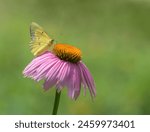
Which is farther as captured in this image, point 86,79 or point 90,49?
point 90,49

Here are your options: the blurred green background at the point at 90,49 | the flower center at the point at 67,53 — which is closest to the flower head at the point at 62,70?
the flower center at the point at 67,53

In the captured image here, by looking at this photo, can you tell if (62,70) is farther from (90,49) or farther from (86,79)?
(90,49)

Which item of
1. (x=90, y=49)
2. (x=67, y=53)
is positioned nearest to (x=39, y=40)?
(x=67, y=53)

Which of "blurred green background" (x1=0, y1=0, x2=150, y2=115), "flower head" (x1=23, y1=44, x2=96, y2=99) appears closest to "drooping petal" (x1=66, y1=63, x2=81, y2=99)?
"flower head" (x1=23, y1=44, x2=96, y2=99)

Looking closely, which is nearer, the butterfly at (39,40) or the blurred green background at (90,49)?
the butterfly at (39,40)

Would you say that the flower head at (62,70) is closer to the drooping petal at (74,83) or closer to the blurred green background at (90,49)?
the drooping petal at (74,83)

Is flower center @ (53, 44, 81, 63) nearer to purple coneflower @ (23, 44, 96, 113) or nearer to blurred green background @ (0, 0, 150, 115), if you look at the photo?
purple coneflower @ (23, 44, 96, 113)
